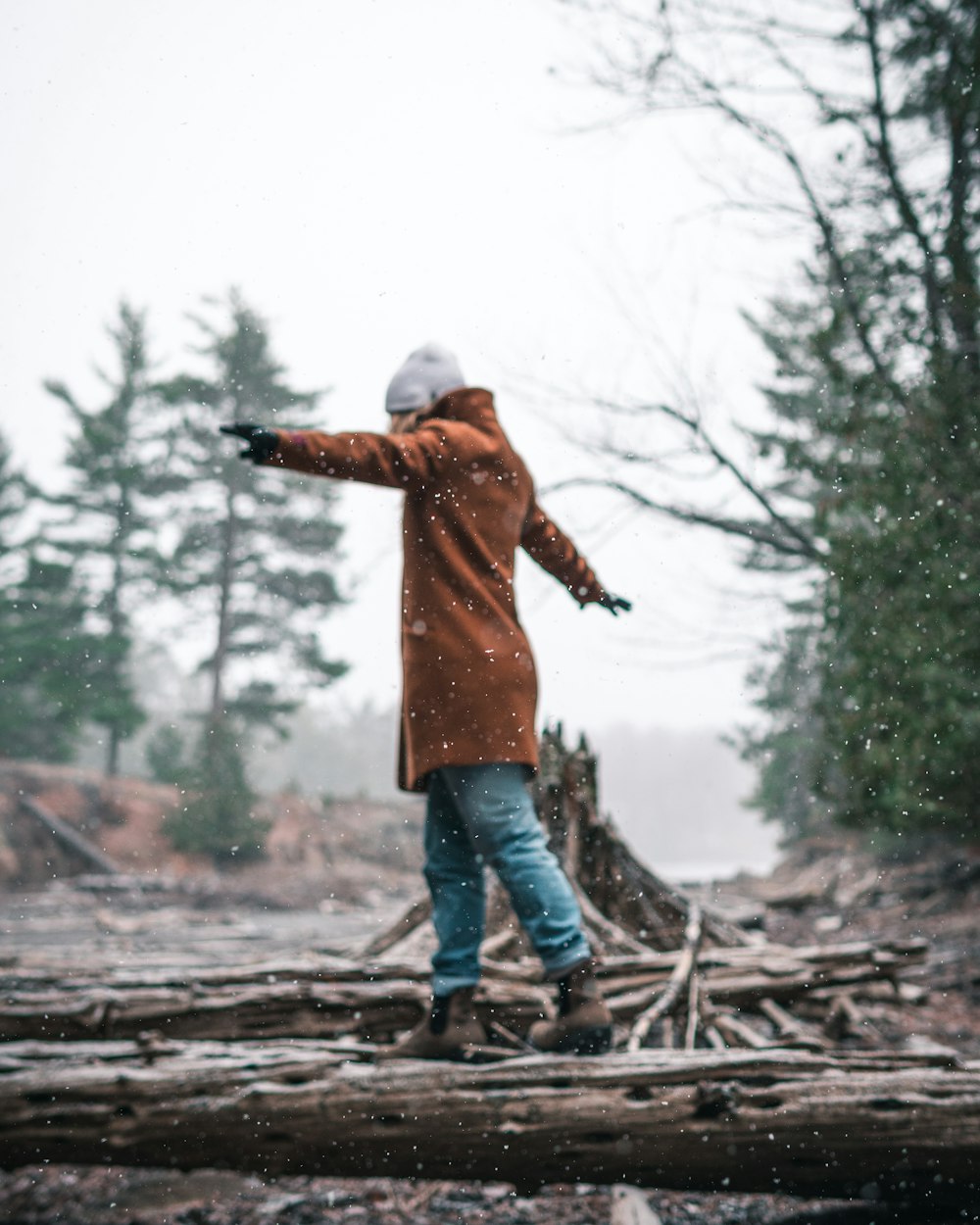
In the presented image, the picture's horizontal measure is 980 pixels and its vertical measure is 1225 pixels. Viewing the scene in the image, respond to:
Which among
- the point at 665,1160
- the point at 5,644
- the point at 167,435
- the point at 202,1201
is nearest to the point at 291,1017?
the point at 202,1201

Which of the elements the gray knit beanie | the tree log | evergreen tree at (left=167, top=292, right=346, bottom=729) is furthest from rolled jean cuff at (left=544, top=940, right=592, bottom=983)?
evergreen tree at (left=167, top=292, right=346, bottom=729)

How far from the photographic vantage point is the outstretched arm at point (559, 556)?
2732 mm

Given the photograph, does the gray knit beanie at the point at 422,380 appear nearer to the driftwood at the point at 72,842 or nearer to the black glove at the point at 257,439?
the black glove at the point at 257,439

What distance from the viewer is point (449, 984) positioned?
7.62 ft

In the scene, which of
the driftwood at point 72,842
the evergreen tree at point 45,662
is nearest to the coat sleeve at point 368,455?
the driftwood at point 72,842

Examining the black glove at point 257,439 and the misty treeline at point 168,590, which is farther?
the misty treeline at point 168,590

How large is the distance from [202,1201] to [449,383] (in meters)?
2.19

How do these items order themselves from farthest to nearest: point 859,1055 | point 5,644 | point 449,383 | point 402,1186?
1. point 5,644
2. point 449,383
3. point 402,1186
4. point 859,1055

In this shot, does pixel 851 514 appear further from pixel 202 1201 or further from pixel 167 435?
pixel 167 435

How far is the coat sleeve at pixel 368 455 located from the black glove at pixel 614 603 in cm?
77

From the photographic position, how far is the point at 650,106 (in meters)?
7.46

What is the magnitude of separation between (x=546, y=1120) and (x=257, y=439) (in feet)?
5.15

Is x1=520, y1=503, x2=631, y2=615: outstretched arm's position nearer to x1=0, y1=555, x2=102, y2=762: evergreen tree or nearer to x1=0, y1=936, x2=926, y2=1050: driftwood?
x1=0, y1=936, x2=926, y2=1050: driftwood

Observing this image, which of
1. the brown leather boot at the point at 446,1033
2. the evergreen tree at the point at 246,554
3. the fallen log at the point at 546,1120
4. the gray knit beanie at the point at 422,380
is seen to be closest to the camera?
the fallen log at the point at 546,1120
